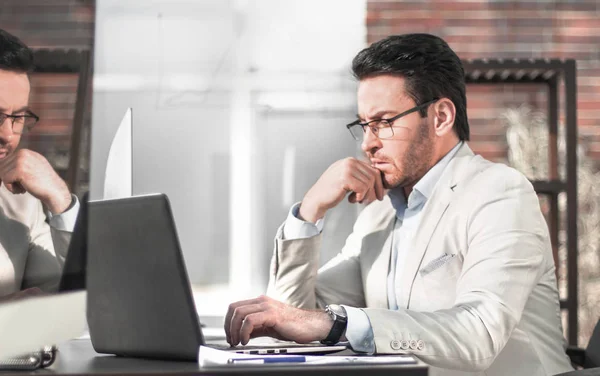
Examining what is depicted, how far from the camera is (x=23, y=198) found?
2.93 ft

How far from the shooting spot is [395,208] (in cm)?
192

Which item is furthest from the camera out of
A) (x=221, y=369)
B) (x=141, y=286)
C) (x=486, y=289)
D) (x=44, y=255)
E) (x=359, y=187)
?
(x=359, y=187)

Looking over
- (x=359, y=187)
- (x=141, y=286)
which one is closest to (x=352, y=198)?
(x=359, y=187)

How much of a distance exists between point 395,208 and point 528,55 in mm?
2449

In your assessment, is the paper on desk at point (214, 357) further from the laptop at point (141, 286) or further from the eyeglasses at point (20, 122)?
the eyeglasses at point (20, 122)

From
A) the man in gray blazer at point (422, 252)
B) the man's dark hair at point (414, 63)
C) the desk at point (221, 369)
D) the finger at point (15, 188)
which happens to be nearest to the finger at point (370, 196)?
the man in gray blazer at point (422, 252)

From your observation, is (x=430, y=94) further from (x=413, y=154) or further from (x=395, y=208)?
(x=395, y=208)

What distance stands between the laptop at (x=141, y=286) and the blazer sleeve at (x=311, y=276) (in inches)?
28.8

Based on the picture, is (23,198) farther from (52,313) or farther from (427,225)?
(427,225)

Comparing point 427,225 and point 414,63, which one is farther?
point 414,63

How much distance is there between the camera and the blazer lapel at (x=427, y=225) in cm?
168

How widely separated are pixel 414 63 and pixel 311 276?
59cm

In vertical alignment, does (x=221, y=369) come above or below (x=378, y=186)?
below

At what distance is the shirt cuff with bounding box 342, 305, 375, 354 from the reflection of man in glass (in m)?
0.44
